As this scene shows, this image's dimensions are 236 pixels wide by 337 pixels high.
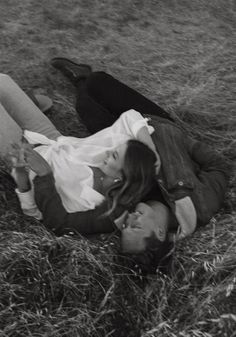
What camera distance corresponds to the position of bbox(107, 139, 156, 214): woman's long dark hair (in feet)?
10.9

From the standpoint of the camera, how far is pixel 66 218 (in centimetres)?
339

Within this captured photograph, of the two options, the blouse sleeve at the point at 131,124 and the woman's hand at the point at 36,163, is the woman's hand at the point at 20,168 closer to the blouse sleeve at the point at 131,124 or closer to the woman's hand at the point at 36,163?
the woman's hand at the point at 36,163

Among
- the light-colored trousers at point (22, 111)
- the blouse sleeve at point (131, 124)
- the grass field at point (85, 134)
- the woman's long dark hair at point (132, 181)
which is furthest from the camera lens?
the light-colored trousers at point (22, 111)

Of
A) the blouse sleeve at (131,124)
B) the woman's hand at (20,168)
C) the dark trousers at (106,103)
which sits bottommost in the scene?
the woman's hand at (20,168)

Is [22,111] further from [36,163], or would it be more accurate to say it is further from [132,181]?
[132,181]

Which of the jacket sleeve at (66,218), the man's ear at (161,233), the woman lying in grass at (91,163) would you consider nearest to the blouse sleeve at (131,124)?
the woman lying in grass at (91,163)

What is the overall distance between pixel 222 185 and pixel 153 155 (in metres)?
0.51

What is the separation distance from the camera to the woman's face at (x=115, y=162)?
3.38 meters

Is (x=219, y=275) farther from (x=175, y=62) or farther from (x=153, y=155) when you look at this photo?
(x=175, y=62)

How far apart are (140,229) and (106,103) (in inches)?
49.1

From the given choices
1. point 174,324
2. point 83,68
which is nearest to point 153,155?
point 174,324

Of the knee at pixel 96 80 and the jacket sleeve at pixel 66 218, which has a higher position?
the knee at pixel 96 80

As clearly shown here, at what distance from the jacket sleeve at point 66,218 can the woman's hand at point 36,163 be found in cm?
10

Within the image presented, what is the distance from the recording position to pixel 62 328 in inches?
114
